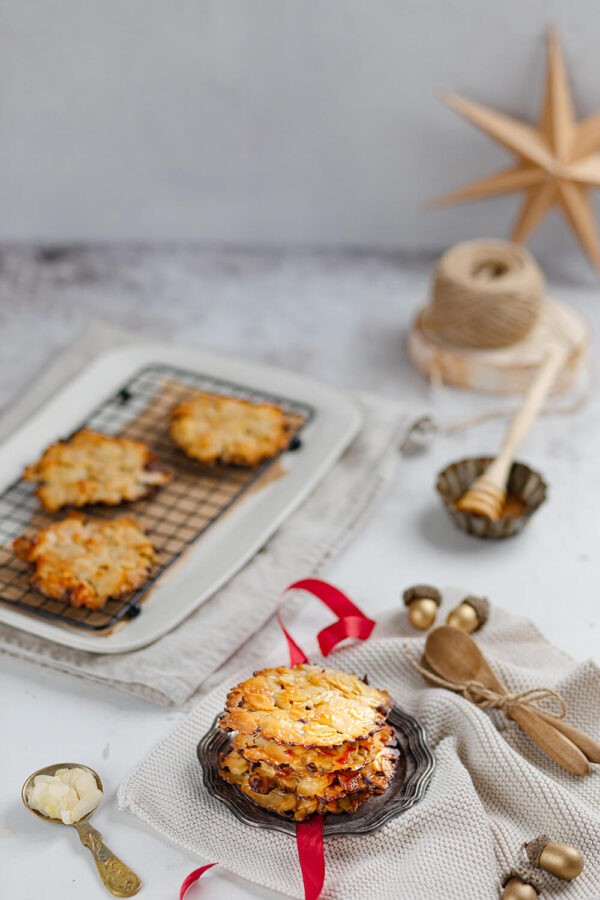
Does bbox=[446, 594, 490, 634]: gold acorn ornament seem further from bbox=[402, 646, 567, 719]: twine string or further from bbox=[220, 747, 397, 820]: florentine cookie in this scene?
bbox=[220, 747, 397, 820]: florentine cookie

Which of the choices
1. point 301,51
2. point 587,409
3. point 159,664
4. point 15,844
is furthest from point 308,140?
point 15,844

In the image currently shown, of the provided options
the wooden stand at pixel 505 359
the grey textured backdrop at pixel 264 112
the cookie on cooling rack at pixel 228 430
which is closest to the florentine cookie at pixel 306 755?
the cookie on cooling rack at pixel 228 430

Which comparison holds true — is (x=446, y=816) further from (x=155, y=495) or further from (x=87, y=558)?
(x=155, y=495)

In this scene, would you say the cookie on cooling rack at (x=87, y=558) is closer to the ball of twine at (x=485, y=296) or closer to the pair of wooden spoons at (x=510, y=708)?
the pair of wooden spoons at (x=510, y=708)

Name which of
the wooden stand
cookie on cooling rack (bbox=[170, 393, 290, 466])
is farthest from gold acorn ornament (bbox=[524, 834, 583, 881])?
the wooden stand

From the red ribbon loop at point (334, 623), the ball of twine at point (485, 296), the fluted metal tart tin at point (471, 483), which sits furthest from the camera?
the ball of twine at point (485, 296)

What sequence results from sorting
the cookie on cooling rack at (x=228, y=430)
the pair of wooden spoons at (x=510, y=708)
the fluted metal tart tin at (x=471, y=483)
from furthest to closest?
1. the cookie on cooling rack at (x=228, y=430)
2. the fluted metal tart tin at (x=471, y=483)
3. the pair of wooden spoons at (x=510, y=708)
